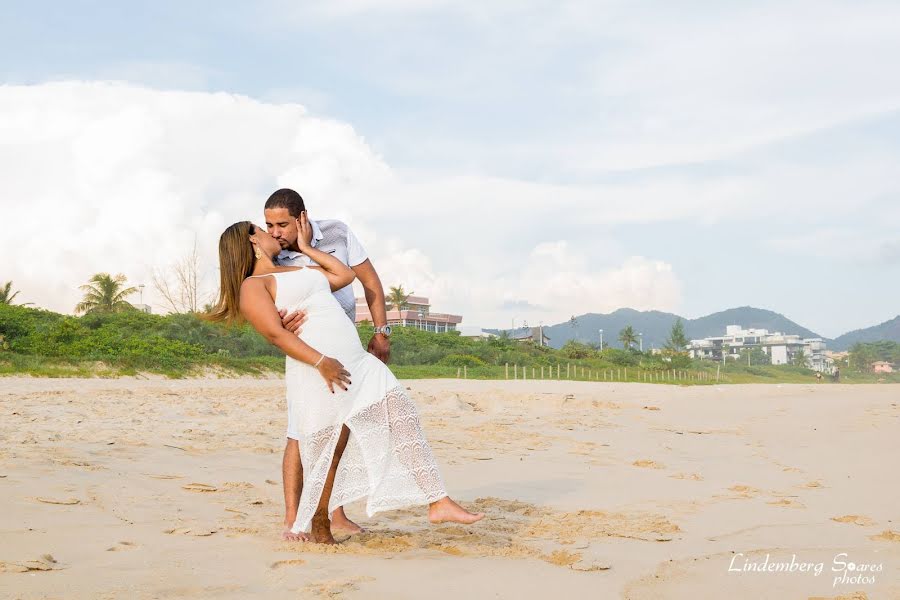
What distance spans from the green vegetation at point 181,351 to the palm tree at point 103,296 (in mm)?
7668

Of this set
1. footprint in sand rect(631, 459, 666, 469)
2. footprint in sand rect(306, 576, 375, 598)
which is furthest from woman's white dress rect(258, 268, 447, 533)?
footprint in sand rect(631, 459, 666, 469)

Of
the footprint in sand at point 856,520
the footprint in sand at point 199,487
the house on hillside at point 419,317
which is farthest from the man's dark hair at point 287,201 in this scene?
the house on hillside at point 419,317

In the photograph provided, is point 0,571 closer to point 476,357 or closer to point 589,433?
point 589,433

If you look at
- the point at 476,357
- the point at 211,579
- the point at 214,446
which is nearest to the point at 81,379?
the point at 214,446

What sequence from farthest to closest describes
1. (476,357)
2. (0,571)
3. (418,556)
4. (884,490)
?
(476,357), (884,490), (418,556), (0,571)

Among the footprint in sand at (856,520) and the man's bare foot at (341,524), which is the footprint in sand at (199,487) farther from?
the footprint in sand at (856,520)

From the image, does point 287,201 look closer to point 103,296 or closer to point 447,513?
point 447,513

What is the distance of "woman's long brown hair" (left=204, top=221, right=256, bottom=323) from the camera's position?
11.7ft

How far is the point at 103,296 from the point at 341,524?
38.3 metres

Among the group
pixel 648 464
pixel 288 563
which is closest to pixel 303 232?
pixel 288 563

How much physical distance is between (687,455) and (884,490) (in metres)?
2.18

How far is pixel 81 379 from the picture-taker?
14.7m

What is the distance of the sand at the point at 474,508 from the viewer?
2.90 meters

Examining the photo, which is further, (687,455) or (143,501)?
(687,455)
